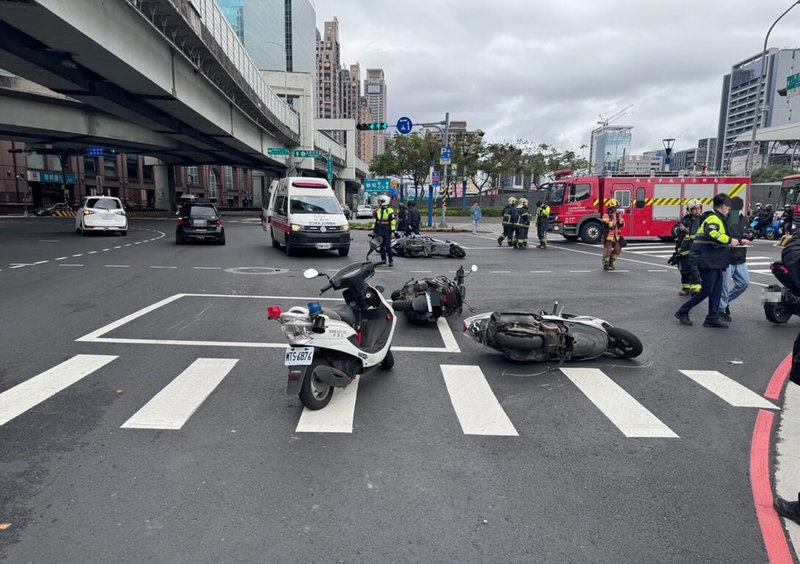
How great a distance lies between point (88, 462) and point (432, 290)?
17.6ft

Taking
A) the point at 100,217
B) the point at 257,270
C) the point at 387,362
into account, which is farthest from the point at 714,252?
the point at 100,217

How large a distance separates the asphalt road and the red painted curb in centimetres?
7

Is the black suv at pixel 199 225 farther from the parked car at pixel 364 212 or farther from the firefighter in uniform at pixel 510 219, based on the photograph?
the parked car at pixel 364 212

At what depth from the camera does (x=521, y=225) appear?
21.3 meters

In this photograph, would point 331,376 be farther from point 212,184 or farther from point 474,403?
point 212,184

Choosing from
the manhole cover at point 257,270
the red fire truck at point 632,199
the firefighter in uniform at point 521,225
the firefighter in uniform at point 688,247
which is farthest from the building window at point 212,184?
the firefighter in uniform at point 688,247

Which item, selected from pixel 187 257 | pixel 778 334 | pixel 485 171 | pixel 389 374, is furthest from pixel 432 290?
pixel 485 171

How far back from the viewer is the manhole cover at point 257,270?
13305 millimetres

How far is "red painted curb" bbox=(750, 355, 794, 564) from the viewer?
9.86ft

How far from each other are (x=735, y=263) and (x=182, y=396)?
823cm

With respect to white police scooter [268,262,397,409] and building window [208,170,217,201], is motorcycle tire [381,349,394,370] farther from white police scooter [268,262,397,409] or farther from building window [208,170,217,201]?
building window [208,170,217,201]

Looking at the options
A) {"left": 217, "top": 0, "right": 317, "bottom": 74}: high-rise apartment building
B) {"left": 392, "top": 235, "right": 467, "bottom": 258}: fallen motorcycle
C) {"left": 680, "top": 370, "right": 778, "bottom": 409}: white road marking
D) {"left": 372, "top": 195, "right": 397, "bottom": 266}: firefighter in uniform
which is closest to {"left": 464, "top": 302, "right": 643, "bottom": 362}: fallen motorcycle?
{"left": 680, "top": 370, "right": 778, "bottom": 409}: white road marking

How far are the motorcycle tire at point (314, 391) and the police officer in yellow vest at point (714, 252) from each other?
6.31m

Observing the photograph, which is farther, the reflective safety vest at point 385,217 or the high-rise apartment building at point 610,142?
the high-rise apartment building at point 610,142
